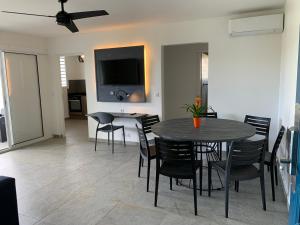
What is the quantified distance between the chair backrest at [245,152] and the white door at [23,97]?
15.9 feet

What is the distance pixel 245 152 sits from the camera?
8.10ft

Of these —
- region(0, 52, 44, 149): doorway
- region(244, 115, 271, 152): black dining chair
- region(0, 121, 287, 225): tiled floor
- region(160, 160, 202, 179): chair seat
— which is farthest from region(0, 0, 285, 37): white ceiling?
region(0, 121, 287, 225): tiled floor

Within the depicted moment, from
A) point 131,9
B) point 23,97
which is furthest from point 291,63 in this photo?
point 23,97

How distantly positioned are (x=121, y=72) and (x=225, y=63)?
2.12 m

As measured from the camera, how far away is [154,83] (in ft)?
16.6

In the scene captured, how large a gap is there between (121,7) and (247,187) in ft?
10.3

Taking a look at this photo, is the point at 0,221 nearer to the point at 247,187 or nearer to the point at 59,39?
the point at 247,187

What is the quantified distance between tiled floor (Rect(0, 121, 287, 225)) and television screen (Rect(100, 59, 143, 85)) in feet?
5.46

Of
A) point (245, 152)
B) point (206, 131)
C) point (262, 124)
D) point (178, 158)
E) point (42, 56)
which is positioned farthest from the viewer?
point (42, 56)

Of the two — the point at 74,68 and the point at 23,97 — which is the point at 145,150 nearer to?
the point at 23,97

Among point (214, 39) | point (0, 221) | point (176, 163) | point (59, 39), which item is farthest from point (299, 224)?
point (59, 39)

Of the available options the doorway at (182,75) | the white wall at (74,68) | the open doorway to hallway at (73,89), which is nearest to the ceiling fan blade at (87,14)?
the doorway at (182,75)

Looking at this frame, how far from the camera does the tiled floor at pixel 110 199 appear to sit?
255 centimetres

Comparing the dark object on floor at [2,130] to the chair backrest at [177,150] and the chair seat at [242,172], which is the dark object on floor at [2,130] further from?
the chair seat at [242,172]
